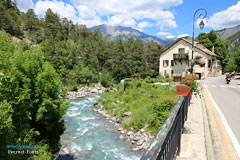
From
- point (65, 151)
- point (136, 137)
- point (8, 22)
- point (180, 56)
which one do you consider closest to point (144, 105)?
point (136, 137)

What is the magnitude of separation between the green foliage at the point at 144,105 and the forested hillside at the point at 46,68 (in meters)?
7.31

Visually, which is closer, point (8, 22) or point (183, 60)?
point (183, 60)

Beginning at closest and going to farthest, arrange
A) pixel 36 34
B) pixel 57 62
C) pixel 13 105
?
pixel 13 105, pixel 57 62, pixel 36 34

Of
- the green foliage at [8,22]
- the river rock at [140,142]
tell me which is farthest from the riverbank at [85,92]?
the green foliage at [8,22]

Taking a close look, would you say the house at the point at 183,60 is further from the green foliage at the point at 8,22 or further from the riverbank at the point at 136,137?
the green foliage at the point at 8,22

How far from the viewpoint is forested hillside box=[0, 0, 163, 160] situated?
1026 centimetres

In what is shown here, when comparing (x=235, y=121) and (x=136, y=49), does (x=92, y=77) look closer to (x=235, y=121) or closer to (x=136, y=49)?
(x=136, y=49)

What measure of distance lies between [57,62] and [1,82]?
37103 millimetres

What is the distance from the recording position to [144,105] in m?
20.8

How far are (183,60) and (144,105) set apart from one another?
80.4 ft

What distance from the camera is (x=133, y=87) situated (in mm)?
29641

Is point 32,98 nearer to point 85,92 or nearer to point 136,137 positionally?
point 136,137

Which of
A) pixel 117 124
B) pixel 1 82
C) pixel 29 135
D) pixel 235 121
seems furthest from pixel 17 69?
pixel 235 121

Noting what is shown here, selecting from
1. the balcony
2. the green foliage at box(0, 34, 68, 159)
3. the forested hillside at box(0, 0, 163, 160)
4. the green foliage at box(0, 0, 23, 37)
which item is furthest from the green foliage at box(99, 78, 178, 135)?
the green foliage at box(0, 0, 23, 37)
